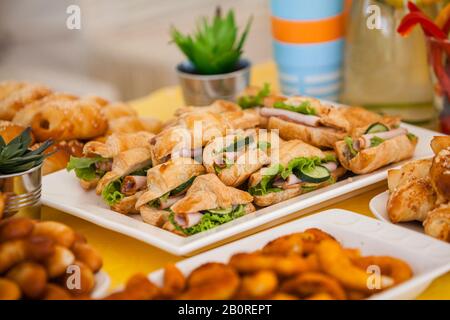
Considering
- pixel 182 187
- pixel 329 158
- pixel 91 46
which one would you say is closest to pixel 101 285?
pixel 182 187

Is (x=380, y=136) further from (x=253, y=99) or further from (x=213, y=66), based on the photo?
(x=213, y=66)

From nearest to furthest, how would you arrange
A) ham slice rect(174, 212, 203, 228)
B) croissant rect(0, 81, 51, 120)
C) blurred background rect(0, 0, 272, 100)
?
ham slice rect(174, 212, 203, 228) < croissant rect(0, 81, 51, 120) < blurred background rect(0, 0, 272, 100)

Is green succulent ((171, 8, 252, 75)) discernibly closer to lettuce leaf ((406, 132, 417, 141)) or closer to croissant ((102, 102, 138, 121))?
croissant ((102, 102, 138, 121))

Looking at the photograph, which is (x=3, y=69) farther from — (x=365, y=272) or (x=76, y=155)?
(x=365, y=272)

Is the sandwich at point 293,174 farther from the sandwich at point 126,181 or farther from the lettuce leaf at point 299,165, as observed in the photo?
the sandwich at point 126,181

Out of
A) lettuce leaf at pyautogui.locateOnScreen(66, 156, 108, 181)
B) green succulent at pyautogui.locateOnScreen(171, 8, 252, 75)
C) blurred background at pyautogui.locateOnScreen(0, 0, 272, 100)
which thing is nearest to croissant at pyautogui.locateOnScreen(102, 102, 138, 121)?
green succulent at pyautogui.locateOnScreen(171, 8, 252, 75)

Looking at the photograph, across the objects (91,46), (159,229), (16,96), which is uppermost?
(16,96)

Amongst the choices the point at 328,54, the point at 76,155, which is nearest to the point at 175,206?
the point at 76,155
